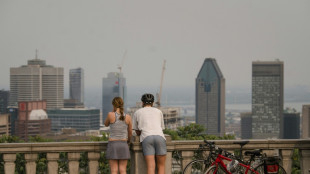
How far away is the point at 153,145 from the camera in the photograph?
13344 mm

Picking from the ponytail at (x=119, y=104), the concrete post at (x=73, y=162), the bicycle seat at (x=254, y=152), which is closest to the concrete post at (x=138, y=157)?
the ponytail at (x=119, y=104)

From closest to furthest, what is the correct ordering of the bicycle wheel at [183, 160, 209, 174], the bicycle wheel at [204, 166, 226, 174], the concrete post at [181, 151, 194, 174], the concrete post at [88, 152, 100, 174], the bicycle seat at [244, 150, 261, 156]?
the bicycle wheel at [204, 166, 226, 174]
the bicycle seat at [244, 150, 261, 156]
the bicycle wheel at [183, 160, 209, 174]
the concrete post at [88, 152, 100, 174]
the concrete post at [181, 151, 194, 174]

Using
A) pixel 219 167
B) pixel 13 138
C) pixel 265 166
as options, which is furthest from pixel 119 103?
pixel 13 138

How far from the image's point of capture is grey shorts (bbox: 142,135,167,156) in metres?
13.3

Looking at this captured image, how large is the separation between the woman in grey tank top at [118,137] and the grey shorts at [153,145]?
0.43m

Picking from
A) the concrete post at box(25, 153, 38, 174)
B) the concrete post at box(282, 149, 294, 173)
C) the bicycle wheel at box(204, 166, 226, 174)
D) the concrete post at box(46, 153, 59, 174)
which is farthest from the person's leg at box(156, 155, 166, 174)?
the concrete post at box(282, 149, 294, 173)

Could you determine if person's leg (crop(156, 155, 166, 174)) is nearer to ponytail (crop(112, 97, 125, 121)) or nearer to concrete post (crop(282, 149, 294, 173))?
ponytail (crop(112, 97, 125, 121))

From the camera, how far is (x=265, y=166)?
13.1m

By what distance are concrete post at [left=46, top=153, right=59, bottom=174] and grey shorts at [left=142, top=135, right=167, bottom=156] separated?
6.96 feet

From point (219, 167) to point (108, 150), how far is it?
255 cm

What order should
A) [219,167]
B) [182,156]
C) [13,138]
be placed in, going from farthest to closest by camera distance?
[13,138] → [182,156] → [219,167]

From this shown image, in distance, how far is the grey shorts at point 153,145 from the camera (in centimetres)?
1328

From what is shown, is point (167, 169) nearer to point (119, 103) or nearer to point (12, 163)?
point (119, 103)

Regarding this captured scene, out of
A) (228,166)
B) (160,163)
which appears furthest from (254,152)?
(160,163)
